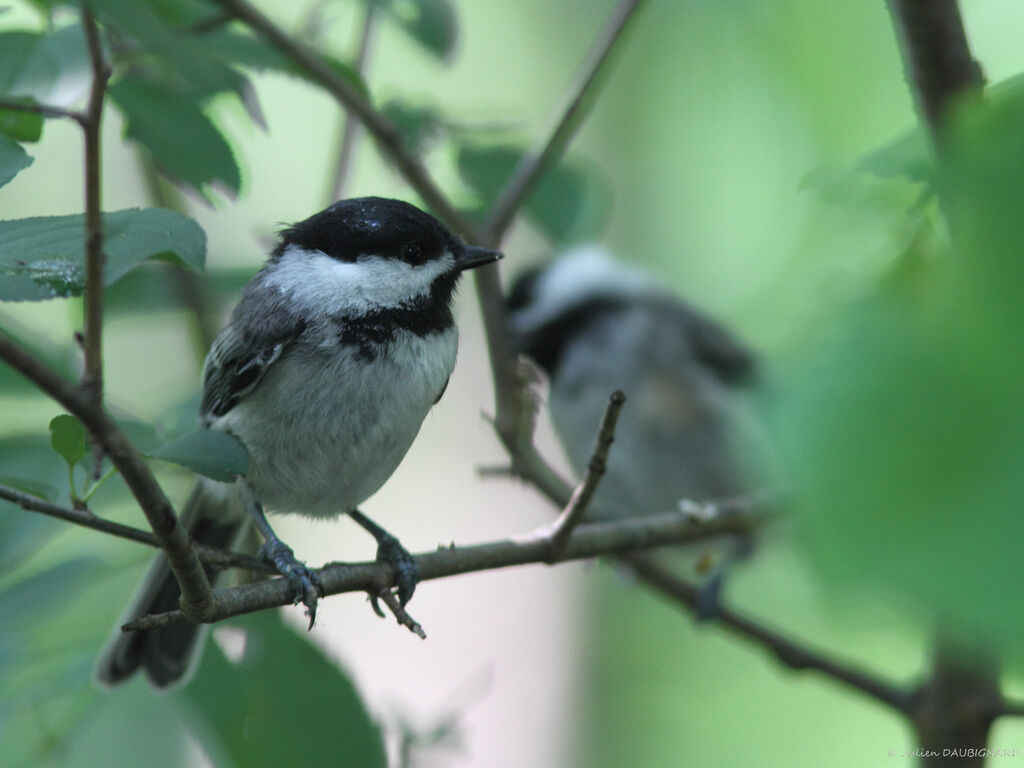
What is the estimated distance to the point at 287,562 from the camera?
153 centimetres

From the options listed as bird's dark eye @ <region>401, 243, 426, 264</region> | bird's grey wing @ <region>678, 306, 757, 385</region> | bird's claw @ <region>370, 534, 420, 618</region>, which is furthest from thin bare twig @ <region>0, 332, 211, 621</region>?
bird's grey wing @ <region>678, 306, 757, 385</region>

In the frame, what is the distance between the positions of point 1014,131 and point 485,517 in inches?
171

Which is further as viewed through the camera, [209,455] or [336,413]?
[336,413]

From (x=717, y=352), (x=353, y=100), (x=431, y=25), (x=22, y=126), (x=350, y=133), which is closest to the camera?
(x=22, y=126)

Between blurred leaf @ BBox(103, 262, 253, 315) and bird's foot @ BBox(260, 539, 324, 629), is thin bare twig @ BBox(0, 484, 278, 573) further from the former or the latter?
blurred leaf @ BBox(103, 262, 253, 315)

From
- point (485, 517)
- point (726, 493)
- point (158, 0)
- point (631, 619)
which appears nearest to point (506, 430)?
point (158, 0)

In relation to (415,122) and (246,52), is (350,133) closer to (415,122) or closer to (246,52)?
(415,122)

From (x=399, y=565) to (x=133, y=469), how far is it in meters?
0.75

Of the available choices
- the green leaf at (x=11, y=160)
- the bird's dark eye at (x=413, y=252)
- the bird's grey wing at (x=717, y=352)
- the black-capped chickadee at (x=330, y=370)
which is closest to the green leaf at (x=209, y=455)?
the green leaf at (x=11, y=160)

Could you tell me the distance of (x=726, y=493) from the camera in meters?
3.24

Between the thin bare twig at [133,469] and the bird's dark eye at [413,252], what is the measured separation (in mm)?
819

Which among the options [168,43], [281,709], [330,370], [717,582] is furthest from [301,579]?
[717,582]

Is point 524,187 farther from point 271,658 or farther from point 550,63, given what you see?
point 550,63

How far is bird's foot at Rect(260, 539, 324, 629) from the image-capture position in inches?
54.1
